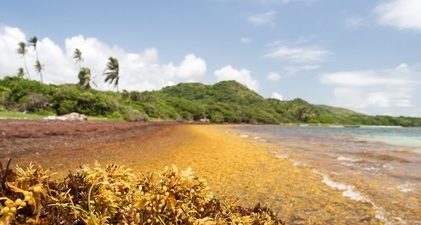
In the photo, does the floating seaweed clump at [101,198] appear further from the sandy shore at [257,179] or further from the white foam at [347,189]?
the white foam at [347,189]

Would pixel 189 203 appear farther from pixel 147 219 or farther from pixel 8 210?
pixel 8 210

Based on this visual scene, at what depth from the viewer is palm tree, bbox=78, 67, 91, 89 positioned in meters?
89.5

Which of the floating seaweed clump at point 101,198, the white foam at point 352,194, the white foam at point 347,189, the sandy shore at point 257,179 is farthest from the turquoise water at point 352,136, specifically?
the floating seaweed clump at point 101,198

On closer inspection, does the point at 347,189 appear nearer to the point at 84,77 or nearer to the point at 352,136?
the point at 352,136

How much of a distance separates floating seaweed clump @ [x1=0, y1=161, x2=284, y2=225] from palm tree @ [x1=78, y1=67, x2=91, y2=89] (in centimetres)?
9095

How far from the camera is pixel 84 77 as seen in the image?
90062 mm

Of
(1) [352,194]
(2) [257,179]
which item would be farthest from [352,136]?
(1) [352,194]

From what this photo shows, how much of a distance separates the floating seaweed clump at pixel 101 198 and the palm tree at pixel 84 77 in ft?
298

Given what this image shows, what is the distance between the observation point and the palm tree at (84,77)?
294 feet

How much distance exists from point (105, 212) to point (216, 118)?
427 feet

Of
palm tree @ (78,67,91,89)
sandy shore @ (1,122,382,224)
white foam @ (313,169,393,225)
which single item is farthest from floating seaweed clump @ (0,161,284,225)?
palm tree @ (78,67,91,89)

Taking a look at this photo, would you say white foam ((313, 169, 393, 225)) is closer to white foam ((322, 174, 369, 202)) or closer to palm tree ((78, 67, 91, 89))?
white foam ((322, 174, 369, 202))

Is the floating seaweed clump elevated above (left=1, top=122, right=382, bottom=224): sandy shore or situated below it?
above

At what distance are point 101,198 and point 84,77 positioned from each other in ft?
302
